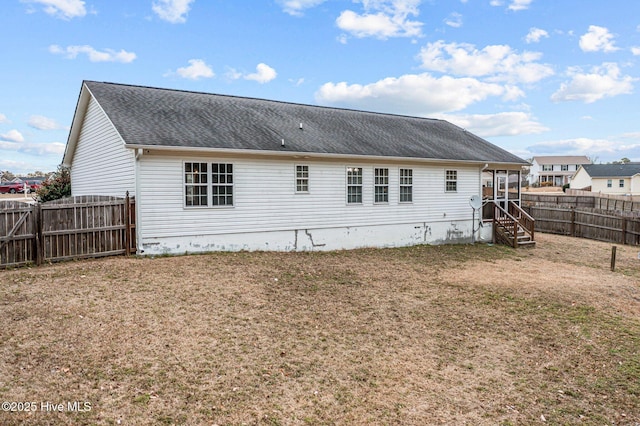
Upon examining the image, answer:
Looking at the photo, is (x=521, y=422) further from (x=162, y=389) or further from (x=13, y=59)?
(x=13, y=59)

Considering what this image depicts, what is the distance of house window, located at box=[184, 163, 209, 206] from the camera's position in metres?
11.5

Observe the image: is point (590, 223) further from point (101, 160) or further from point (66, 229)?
point (66, 229)

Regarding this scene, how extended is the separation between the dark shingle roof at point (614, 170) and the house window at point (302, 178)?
5822 cm

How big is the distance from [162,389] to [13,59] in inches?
717

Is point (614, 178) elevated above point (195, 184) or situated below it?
above

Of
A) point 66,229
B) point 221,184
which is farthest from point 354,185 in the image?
point 66,229

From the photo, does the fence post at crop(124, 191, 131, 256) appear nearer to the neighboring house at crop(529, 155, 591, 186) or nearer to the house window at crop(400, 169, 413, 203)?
the house window at crop(400, 169, 413, 203)

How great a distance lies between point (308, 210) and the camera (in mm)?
13633

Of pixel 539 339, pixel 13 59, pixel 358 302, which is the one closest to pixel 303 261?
pixel 358 302

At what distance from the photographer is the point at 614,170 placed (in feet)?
183

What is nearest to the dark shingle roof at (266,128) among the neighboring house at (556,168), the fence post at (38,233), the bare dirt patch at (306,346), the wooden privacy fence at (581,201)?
the fence post at (38,233)

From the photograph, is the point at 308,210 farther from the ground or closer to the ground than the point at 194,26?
closer to the ground

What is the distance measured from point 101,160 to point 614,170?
64.9 meters

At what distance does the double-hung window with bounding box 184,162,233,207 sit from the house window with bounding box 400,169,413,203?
6968 millimetres
